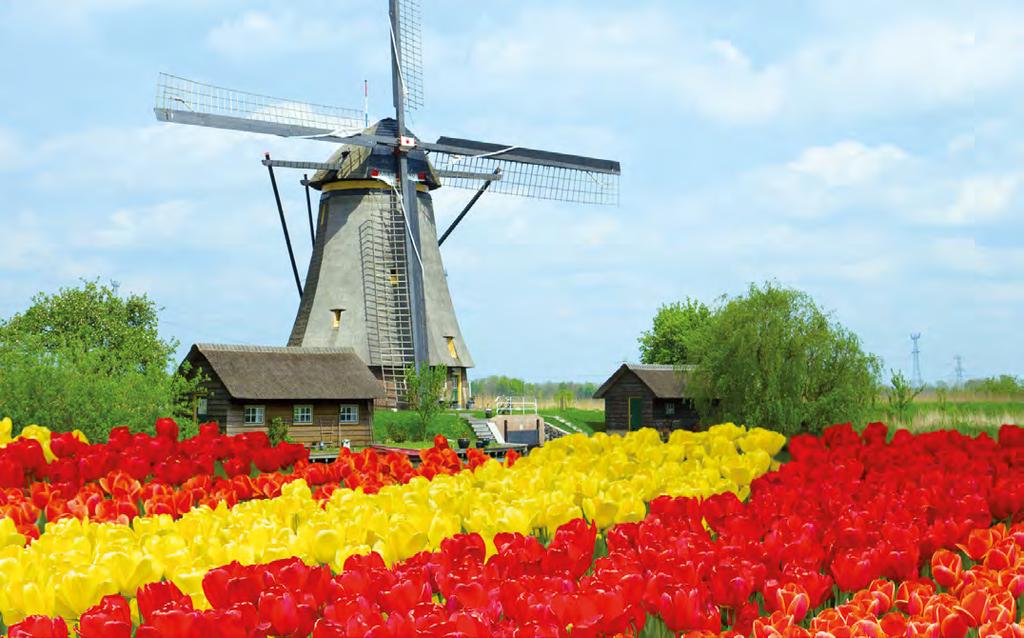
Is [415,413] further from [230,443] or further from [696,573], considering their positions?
[696,573]

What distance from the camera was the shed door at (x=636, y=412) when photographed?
1666 inches

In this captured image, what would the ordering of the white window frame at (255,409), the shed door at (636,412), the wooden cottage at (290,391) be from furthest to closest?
the shed door at (636,412)
the white window frame at (255,409)
the wooden cottage at (290,391)

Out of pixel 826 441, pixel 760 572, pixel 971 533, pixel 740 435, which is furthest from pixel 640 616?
pixel 826 441

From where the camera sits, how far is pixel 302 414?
34.8m

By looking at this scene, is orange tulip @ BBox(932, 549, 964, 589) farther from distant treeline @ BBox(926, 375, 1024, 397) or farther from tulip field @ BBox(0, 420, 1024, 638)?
distant treeline @ BBox(926, 375, 1024, 397)

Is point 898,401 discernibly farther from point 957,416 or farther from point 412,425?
point 412,425

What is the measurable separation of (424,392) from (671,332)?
28273mm

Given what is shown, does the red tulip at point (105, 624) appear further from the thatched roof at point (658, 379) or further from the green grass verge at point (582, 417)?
the green grass verge at point (582, 417)

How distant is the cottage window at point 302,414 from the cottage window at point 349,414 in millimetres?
1037

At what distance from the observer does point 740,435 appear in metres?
12.6

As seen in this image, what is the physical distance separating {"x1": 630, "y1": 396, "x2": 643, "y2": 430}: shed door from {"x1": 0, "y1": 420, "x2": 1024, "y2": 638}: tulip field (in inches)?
1308

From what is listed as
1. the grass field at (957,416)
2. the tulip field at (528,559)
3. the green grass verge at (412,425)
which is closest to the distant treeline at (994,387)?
the grass field at (957,416)

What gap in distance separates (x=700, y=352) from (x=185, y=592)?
98.6 ft

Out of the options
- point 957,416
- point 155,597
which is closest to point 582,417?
point 957,416
